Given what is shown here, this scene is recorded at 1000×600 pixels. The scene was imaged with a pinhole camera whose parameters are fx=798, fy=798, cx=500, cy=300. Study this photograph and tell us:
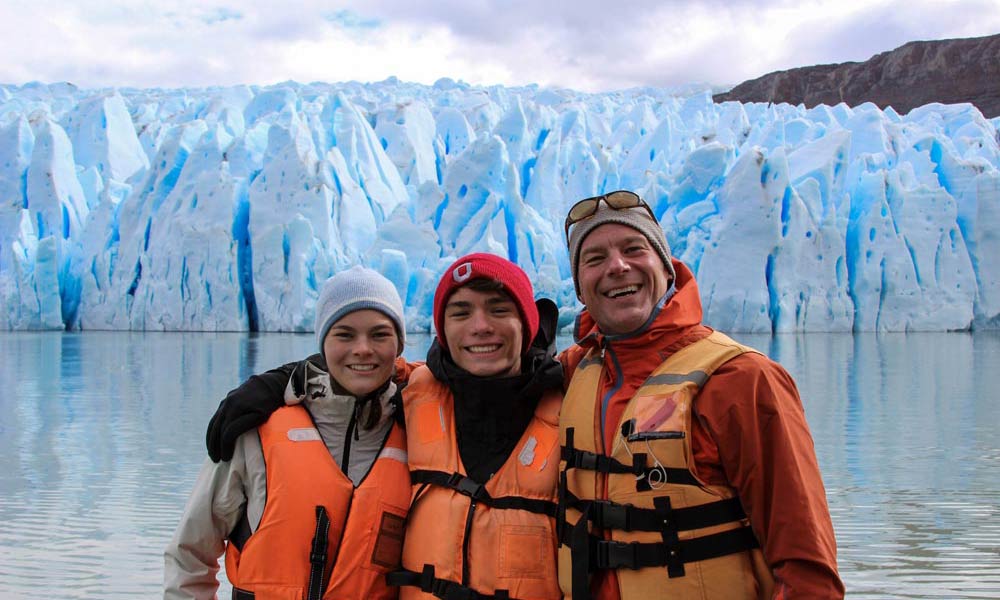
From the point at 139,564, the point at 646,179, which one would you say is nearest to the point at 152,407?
the point at 139,564

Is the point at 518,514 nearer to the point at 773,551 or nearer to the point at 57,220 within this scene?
the point at 773,551

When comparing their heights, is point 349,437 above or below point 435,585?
above

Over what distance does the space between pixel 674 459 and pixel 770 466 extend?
156mm

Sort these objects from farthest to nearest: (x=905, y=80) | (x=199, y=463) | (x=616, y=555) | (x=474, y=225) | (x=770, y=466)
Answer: (x=905, y=80)
(x=474, y=225)
(x=199, y=463)
(x=616, y=555)
(x=770, y=466)

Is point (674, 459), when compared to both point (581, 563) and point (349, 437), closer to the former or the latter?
point (581, 563)

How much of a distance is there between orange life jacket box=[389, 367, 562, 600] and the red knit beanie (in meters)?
0.18

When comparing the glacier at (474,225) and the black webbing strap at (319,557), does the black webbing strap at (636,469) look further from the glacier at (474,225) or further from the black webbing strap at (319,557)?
the glacier at (474,225)

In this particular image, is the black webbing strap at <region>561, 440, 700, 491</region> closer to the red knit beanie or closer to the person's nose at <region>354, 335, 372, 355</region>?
the red knit beanie

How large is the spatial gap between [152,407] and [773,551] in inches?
293

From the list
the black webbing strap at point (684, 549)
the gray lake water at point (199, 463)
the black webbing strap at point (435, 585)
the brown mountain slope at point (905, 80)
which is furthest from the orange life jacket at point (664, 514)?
the brown mountain slope at point (905, 80)

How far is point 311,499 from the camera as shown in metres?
1.56

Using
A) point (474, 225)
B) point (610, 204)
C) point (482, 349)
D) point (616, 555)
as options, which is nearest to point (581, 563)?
point (616, 555)

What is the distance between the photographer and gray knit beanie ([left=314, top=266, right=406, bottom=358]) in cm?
171

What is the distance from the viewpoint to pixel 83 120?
23781mm
